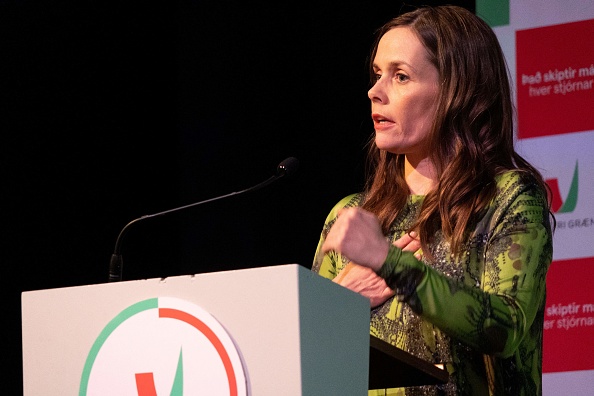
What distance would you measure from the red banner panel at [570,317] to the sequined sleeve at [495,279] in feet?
4.54

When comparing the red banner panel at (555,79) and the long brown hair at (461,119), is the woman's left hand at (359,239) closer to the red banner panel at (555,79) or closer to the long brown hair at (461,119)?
the long brown hair at (461,119)

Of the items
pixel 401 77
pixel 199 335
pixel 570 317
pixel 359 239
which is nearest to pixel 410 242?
pixel 401 77

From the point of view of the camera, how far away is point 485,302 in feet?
5.93

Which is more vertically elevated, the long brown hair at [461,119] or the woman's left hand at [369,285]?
the long brown hair at [461,119]

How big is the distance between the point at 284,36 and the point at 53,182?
123 centimetres

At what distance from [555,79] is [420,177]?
55.5 inches

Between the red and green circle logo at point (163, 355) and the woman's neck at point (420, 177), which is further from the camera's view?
the woman's neck at point (420, 177)

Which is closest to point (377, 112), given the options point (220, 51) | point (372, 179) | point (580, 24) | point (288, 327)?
point (372, 179)

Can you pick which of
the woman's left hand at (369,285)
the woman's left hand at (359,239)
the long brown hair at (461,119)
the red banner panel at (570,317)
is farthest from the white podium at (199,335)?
the red banner panel at (570,317)

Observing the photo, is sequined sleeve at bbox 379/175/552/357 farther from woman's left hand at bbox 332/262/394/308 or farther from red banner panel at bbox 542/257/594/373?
red banner panel at bbox 542/257/594/373

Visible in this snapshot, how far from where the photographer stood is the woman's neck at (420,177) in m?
2.33

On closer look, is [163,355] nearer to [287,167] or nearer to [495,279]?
[495,279]

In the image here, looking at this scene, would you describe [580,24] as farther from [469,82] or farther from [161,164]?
[161,164]

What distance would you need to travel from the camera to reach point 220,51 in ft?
14.4
